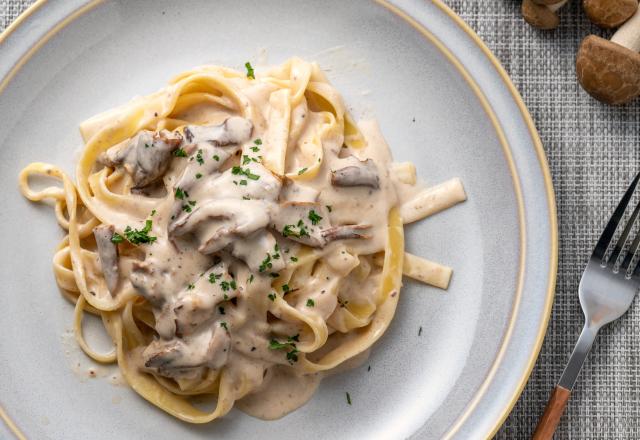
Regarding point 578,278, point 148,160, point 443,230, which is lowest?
point 578,278

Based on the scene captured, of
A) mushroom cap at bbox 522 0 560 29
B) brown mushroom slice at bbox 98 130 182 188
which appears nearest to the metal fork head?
mushroom cap at bbox 522 0 560 29

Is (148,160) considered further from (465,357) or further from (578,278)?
(578,278)

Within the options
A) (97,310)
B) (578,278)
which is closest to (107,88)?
(97,310)

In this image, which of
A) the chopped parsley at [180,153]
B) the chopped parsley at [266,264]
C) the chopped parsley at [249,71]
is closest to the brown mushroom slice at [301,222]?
the chopped parsley at [266,264]

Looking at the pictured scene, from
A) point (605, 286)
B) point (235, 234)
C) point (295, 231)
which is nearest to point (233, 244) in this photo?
point (235, 234)

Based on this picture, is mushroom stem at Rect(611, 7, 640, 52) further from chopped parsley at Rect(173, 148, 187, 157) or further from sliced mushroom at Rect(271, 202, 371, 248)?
chopped parsley at Rect(173, 148, 187, 157)

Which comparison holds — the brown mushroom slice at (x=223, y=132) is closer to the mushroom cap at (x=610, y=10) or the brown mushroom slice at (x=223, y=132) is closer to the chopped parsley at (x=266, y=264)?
the chopped parsley at (x=266, y=264)
